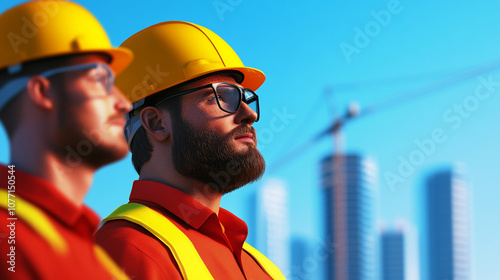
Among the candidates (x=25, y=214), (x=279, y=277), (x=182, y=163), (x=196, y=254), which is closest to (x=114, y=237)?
(x=196, y=254)

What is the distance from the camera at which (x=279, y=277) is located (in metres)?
5.07

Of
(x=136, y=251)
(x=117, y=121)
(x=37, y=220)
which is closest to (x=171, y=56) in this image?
(x=136, y=251)

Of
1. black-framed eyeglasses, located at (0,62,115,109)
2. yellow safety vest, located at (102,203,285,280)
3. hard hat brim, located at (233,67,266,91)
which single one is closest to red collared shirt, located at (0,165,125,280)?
black-framed eyeglasses, located at (0,62,115,109)

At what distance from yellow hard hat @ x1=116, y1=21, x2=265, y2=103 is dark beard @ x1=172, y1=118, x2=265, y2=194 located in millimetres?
354

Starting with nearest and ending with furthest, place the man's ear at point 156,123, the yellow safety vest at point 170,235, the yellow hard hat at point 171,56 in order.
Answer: the yellow safety vest at point 170,235, the yellow hard hat at point 171,56, the man's ear at point 156,123

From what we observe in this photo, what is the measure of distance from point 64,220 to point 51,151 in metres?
0.21

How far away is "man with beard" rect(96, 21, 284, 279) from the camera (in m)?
4.54

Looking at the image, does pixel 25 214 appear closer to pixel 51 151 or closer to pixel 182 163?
pixel 51 151

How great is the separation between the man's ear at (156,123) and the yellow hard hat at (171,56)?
0.17 meters

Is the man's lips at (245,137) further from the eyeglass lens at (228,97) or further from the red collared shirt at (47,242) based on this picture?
the red collared shirt at (47,242)

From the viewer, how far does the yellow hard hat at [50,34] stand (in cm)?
202

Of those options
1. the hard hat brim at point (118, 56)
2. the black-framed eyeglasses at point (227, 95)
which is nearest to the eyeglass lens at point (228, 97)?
the black-framed eyeglasses at point (227, 95)

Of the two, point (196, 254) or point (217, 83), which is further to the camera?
point (217, 83)

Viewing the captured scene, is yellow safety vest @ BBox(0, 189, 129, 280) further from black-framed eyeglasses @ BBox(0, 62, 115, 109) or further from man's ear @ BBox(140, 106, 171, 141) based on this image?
man's ear @ BBox(140, 106, 171, 141)
